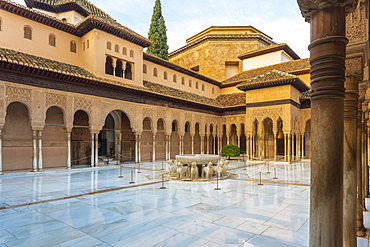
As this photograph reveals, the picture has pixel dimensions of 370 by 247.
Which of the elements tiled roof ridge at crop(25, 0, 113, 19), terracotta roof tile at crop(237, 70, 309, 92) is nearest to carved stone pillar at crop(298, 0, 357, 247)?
terracotta roof tile at crop(237, 70, 309, 92)

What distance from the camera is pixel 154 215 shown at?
17.1 feet

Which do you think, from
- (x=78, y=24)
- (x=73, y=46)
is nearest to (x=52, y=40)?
(x=73, y=46)

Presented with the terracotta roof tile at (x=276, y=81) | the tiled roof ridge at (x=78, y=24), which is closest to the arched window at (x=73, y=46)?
the tiled roof ridge at (x=78, y=24)

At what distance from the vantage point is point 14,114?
44.0 ft

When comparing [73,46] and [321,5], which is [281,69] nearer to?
[73,46]

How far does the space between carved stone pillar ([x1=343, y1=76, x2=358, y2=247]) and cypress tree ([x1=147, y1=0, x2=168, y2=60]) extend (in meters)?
28.5

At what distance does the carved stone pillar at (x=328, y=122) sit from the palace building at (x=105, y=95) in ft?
41.5

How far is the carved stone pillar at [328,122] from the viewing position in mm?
2051

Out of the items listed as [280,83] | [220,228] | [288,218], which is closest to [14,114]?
[220,228]

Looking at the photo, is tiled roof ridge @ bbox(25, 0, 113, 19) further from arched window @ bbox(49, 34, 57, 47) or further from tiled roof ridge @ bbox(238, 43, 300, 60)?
tiled roof ridge @ bbox(238, 43, 300, 60)

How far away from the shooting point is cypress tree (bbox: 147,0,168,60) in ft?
100

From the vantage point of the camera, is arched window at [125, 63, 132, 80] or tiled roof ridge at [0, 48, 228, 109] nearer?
tiled roof ridge at [0, 48, 228, 109]

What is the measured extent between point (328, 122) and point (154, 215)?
4189 mm

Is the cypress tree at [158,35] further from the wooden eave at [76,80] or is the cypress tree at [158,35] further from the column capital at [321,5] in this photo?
the column capital at [321,5]
